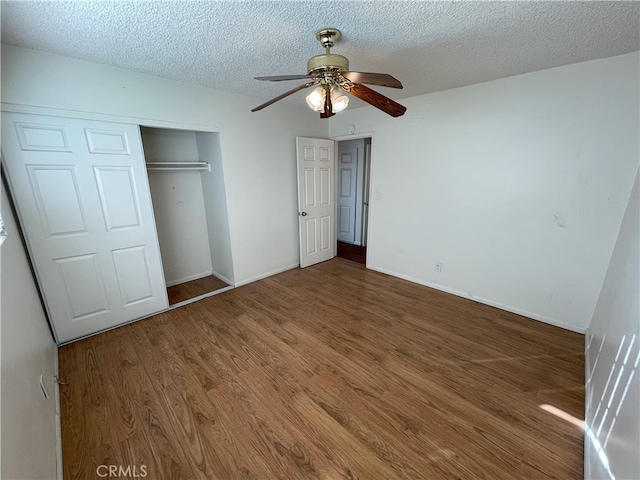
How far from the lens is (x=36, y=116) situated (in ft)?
6.39

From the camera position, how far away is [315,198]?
402cm

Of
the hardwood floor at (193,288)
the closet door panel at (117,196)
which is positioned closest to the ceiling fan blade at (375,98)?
the closet door panel at (117,196)

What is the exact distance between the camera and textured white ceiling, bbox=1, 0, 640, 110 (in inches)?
55.9

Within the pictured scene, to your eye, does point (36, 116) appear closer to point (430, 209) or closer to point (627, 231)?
point (430, 209)

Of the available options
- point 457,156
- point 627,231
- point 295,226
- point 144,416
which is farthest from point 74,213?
point 627,231

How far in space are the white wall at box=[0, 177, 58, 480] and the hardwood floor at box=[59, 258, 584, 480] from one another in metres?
0.25

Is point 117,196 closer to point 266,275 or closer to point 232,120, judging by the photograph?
point 232,120

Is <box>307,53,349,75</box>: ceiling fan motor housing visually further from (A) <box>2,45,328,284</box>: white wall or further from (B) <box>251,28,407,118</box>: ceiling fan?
(A) <box>2,45,328,284</box>: white wall

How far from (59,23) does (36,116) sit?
0.77 metres

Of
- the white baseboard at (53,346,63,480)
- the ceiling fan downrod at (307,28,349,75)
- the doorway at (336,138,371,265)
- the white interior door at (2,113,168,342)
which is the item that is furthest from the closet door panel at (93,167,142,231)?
the doorway at (336,138,371,265)

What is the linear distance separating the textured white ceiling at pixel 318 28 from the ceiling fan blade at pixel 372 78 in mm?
317

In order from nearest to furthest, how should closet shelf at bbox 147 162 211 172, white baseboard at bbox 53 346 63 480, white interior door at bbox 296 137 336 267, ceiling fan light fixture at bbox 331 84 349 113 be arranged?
white baseboard at bbox 53 346 63 480 < ceiling fan light fixture at bbox 331 84 349 113 < closet shelf at bbox 147 162 211 172 < white interior door at bbox 296 137 336 267

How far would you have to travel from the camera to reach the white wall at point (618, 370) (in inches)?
40.6

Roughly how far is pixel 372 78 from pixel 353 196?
3741mm
